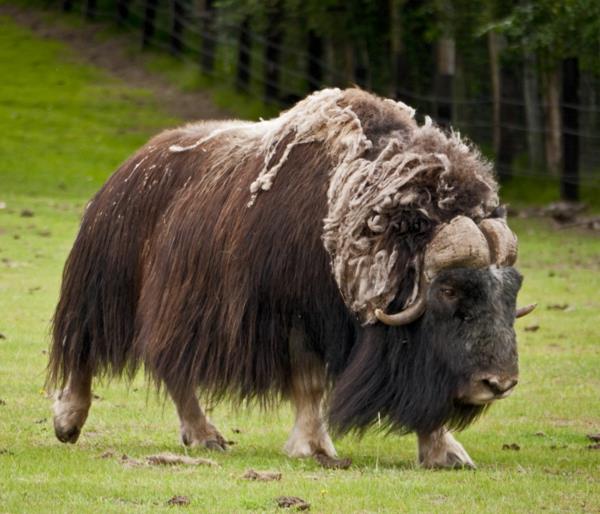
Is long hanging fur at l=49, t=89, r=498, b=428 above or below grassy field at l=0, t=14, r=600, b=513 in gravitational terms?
above

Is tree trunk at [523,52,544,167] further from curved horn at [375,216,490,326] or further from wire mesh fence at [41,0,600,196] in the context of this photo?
curved horn at [375,216,490,326]

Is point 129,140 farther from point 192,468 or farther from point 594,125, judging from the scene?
point 192,468

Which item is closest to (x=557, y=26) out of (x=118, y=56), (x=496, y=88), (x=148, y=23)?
(x=496, y=88)

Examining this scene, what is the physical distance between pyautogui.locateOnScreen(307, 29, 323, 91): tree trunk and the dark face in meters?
20.0

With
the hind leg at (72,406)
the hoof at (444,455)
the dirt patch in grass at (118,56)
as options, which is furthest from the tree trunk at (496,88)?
the hoof at (444,455)

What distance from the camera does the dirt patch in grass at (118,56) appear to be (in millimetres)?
27328

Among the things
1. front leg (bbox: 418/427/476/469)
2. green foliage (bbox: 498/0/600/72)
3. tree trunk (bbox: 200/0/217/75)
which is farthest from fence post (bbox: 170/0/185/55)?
front leg (bbox: 418/427/476/469)

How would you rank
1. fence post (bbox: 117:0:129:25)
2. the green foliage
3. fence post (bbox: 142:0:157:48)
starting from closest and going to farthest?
the green foliage, fence post (bbox: 142:0:157:48), fence post (bbox: 117:0:129:25)

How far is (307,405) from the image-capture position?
5961 mm

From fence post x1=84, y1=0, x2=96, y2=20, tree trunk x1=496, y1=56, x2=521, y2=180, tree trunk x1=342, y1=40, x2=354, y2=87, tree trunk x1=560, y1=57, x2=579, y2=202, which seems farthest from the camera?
fence post x1=84, y1=0, x2=96, y2=20

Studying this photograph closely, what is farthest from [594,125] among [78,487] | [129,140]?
[78,487]

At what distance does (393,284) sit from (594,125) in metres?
16.7

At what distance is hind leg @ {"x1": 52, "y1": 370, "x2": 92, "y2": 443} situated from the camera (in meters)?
6.31

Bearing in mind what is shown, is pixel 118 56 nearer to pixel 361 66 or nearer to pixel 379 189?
pixel 361 66
